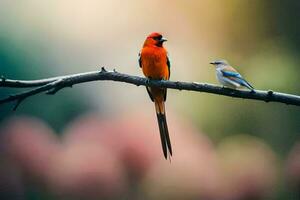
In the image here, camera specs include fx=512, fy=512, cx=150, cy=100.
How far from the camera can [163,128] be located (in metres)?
2.19

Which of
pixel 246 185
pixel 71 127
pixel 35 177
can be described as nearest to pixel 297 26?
pixel 246 185

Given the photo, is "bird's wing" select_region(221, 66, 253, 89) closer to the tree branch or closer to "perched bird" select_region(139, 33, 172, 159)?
the tree branch

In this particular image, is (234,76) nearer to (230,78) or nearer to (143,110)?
(230,78)

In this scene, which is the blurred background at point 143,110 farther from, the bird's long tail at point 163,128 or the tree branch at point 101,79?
the tree branch at point 101,79

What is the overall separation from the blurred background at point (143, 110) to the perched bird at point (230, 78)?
13 centimetres

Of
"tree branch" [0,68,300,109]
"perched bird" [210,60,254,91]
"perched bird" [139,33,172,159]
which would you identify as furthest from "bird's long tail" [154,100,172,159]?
"perched bird" [210,60,254,91]

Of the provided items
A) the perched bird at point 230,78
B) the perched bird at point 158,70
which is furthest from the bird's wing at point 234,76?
the perched bird at point 158,70

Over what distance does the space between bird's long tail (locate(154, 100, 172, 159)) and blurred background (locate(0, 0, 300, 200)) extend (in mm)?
27

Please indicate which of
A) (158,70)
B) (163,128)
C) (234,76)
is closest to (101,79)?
(158,70)

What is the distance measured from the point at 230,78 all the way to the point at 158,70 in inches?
11.7

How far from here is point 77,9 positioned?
2.28 meters

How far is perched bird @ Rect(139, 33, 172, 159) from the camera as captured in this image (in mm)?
2119

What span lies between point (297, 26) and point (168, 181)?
2.96 ft

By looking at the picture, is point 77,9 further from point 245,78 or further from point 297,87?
point 297,87
